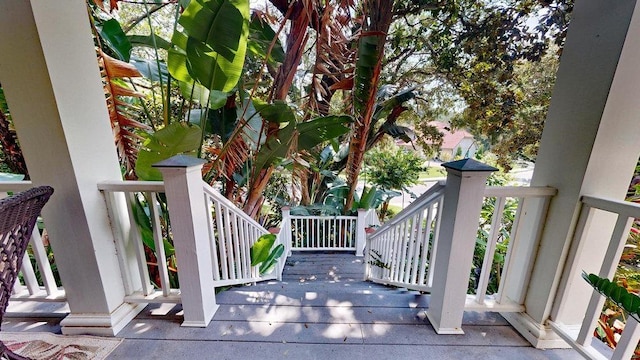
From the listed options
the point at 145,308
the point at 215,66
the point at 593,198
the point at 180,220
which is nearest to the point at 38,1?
the point at 215,66

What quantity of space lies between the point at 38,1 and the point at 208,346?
1.86 metres

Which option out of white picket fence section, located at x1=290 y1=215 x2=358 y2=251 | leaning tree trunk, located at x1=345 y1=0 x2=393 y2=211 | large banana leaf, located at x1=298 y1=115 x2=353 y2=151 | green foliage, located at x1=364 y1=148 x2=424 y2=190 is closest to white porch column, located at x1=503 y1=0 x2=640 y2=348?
leaning tree trunk, located at x1=345 y1=0 x2=393 y2=211

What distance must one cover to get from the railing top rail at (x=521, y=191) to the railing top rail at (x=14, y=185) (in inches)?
97.9

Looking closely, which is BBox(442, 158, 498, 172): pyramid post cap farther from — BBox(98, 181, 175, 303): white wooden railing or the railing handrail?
BBox(98, 181, 175, 303): white wooden railing

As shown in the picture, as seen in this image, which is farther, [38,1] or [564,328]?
[564,328]

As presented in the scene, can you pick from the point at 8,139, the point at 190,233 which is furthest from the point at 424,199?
the point at 8,139

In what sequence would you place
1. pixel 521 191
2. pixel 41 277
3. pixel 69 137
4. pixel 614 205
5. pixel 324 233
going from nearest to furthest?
pixel 614 205 → pixel 69 137 → pixel 521 191 → pixel 41 277 → pixel 324 233

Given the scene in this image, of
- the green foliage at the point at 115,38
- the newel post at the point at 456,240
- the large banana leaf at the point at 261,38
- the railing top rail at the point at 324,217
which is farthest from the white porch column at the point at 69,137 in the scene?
the railing top rail at the point at 324,217

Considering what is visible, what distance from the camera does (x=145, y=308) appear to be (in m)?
1.68

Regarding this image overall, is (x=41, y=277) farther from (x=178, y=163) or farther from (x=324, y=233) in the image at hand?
(x=324, y=233)

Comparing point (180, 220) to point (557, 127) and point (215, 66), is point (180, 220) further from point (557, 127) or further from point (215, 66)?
point (557, 127)

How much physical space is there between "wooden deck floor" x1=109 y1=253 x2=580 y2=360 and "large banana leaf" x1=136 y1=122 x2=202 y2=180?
94cm

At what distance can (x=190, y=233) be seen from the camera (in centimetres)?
140

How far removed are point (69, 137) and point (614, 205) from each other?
2.57 meters
